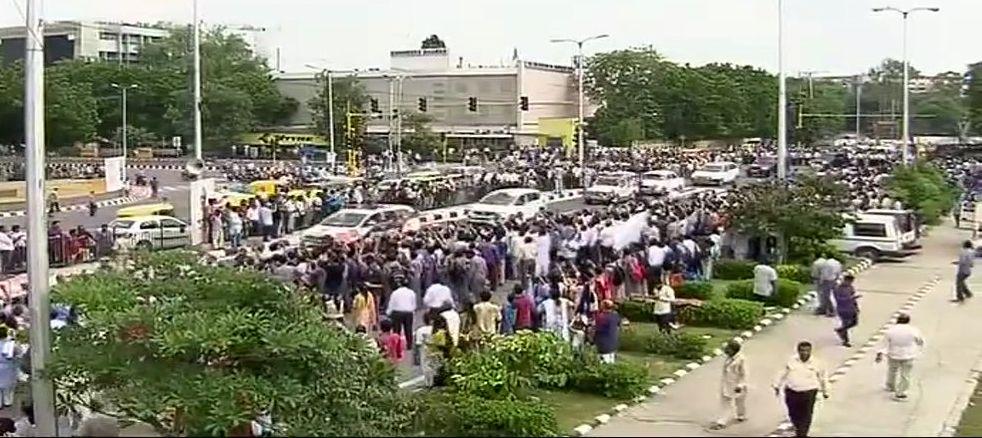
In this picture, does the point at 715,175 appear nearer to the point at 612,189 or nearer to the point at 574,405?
the point at 612,189

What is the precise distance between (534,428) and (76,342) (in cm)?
463

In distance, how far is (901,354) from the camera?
655 inches

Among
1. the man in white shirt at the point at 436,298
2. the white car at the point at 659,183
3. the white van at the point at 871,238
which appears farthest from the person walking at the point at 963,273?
the white car at the point at 659,183

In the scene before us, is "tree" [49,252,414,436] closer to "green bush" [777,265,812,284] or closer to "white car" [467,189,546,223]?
"green bush" [777,265,812,284]

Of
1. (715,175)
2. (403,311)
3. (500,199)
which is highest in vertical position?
(715,175)

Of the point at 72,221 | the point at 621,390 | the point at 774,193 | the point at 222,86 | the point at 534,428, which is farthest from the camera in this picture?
the point at 222,86

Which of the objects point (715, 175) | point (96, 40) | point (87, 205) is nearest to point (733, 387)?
point (87, 205)

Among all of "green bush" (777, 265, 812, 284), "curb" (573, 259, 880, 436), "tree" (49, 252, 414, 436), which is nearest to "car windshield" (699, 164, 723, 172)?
"curb" (573, 259, 880, 436)

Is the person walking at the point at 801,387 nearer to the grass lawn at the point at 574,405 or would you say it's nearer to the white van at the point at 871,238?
the grass lawn at the point at 574,405

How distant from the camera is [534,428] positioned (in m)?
14.2

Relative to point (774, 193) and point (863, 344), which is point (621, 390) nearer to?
point (863, 344)

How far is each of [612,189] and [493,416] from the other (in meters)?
40.2

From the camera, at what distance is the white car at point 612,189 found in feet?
173

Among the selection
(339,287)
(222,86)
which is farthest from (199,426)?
(222,86)
